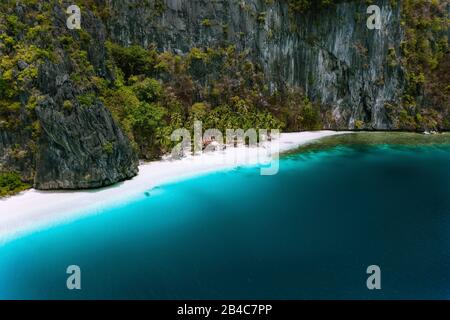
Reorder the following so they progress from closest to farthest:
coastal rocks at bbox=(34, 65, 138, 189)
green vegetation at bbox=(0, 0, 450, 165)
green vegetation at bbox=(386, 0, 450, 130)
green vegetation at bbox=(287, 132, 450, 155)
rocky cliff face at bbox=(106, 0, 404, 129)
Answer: coastal rocks at bbox=(34, 65, 138, 189) < green vegetation at bbox=(0, 0, 450, 165) < green vegetation at bbox=(287, 132, 450, 155) < rocky cliff face at bbox=(106, 0, 404, 129) < green vegetation at bbox=(386, 0, 450, 130)

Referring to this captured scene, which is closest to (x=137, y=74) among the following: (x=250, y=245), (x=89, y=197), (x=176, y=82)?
(x=176, y=82)

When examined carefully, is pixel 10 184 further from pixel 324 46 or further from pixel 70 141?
pixel 324 46

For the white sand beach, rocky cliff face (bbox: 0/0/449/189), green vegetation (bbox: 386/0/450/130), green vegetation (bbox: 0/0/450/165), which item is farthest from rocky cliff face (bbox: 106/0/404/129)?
the white sand beach

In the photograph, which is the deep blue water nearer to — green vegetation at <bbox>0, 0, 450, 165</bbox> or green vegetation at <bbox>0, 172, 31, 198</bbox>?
green vegetation at <bbox>0, 172, 31, 198</bbox>

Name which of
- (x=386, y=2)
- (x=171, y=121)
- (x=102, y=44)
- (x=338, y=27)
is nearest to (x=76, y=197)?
(x=171, y=121)

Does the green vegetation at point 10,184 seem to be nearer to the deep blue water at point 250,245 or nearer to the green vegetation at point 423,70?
the deep blue water at point 250,245

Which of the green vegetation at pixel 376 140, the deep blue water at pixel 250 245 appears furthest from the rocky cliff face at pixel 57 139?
the green vegetation at pixel 376 140
